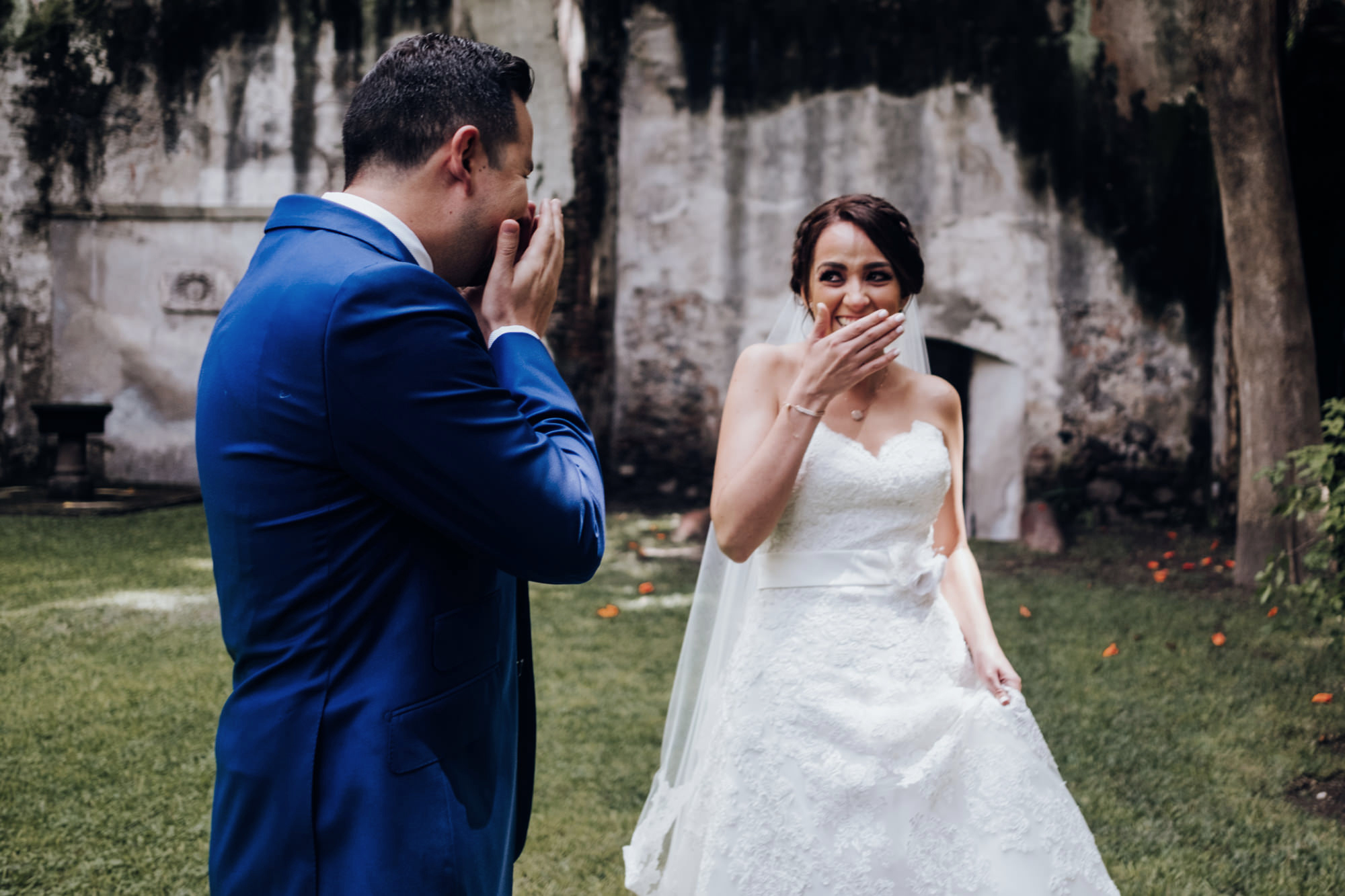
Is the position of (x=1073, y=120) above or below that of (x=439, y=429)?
above

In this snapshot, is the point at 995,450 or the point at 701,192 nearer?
the point at 995,450

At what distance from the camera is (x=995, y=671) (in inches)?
93.1

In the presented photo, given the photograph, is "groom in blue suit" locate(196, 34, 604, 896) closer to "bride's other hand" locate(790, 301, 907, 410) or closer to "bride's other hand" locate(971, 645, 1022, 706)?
"bride's other hand" locate(790, 301, 907, 410)

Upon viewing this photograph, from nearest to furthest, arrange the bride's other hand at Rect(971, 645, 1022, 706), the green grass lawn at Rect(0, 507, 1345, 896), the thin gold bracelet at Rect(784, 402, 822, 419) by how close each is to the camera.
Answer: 1. the thin gold bracelet at Rect(784, 402, 822, 419)
2. the bride's other hand at Rect(971, 645, 1022, 706)
3. the green grass lawn at Rect(0, 507, 1345, 896)

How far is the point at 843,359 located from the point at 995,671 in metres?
0.84

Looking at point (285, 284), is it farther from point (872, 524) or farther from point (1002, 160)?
point (1002, 160)

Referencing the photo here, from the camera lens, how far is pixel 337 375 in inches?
46.9

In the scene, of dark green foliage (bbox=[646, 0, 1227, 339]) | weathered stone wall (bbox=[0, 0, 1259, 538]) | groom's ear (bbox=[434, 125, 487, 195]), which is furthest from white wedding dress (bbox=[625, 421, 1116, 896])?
dark green foliage (bbox=[646, 0, 1227, 339])

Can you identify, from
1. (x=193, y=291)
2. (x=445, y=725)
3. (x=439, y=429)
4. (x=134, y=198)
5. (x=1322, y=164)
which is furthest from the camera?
(x=134, y=198)

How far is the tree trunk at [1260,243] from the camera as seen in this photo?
678 cm

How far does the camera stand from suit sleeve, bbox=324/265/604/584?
1189 mm

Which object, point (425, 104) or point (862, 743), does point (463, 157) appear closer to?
point (425, 104)

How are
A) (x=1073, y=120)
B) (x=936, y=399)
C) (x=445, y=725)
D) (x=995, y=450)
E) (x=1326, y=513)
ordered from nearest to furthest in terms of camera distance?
(x=445, y=725) < (x=936, y=399) < (x=1326, y=513) < (x=1073, y=120) < (x=995, y=450)

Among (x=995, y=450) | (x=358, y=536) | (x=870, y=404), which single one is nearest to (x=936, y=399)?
(x=870, y=404)
